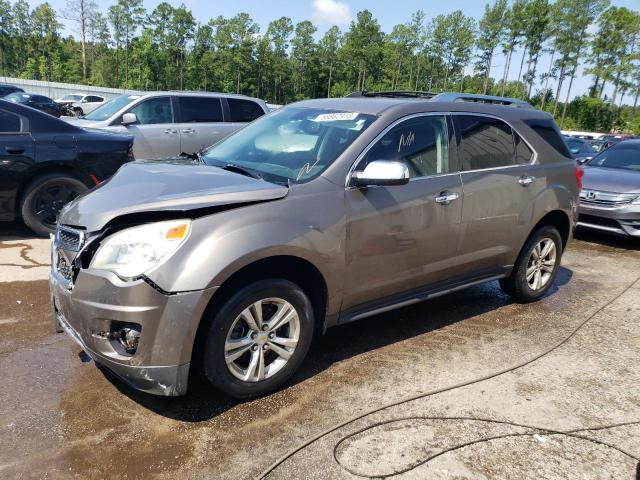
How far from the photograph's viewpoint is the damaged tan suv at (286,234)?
267cm

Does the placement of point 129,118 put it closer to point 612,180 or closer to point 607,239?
point 612,180

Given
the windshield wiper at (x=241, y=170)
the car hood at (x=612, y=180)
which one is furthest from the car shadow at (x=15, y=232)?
the car hood at (x=612, y=180)

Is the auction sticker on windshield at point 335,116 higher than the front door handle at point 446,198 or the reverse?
higher

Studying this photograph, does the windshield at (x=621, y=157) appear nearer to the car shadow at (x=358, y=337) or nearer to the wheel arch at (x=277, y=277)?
the car shadow at (x=358, y=337)

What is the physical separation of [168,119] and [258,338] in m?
7.26

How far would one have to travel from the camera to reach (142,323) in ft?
8.55

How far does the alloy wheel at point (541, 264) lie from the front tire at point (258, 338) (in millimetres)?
2727

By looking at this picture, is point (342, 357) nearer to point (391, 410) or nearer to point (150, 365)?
point (391, 410)

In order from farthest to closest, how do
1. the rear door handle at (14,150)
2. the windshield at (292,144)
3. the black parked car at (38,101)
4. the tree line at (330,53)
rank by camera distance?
the tree line at (330,53) < the black parked car at (38,101) < the rear door handle at (14,150) < the windshield at (292,144)

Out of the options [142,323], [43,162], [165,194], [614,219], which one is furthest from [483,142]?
[43,162]

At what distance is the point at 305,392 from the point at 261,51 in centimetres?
7711

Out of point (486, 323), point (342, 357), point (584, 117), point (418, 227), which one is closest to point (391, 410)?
point (342, 357)

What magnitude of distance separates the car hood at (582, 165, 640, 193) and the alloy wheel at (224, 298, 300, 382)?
6.63 m

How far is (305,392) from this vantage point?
3252 millimetres
